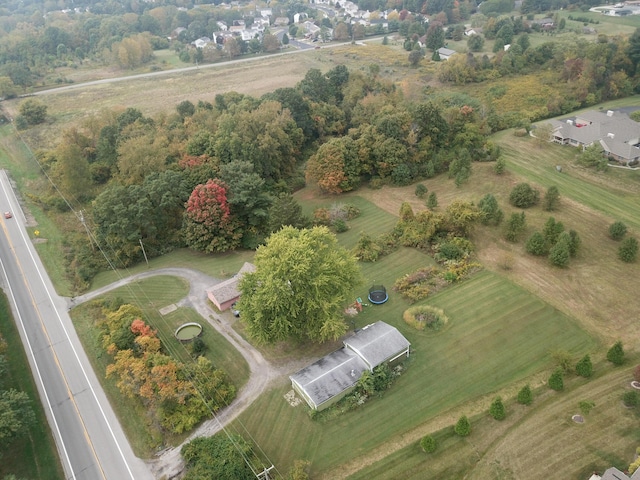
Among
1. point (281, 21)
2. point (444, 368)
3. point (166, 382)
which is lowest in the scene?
point (444, 368)

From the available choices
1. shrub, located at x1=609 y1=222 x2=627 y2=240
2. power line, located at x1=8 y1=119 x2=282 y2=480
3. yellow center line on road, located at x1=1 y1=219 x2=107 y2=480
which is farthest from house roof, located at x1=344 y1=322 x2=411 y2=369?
shrub, located at x1=609 y1=222 x2=627 y2=240

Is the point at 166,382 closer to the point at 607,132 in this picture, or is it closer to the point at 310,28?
the point at 607,132

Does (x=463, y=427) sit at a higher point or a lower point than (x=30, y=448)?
higher

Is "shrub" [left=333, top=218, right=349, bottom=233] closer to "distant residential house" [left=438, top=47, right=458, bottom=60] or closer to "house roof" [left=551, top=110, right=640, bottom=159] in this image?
"house roof" [left=551, top=110, right=640, bottom=159]

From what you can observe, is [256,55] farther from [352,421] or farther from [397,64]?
[352,421]

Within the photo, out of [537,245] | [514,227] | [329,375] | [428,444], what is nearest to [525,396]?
[428,444]
